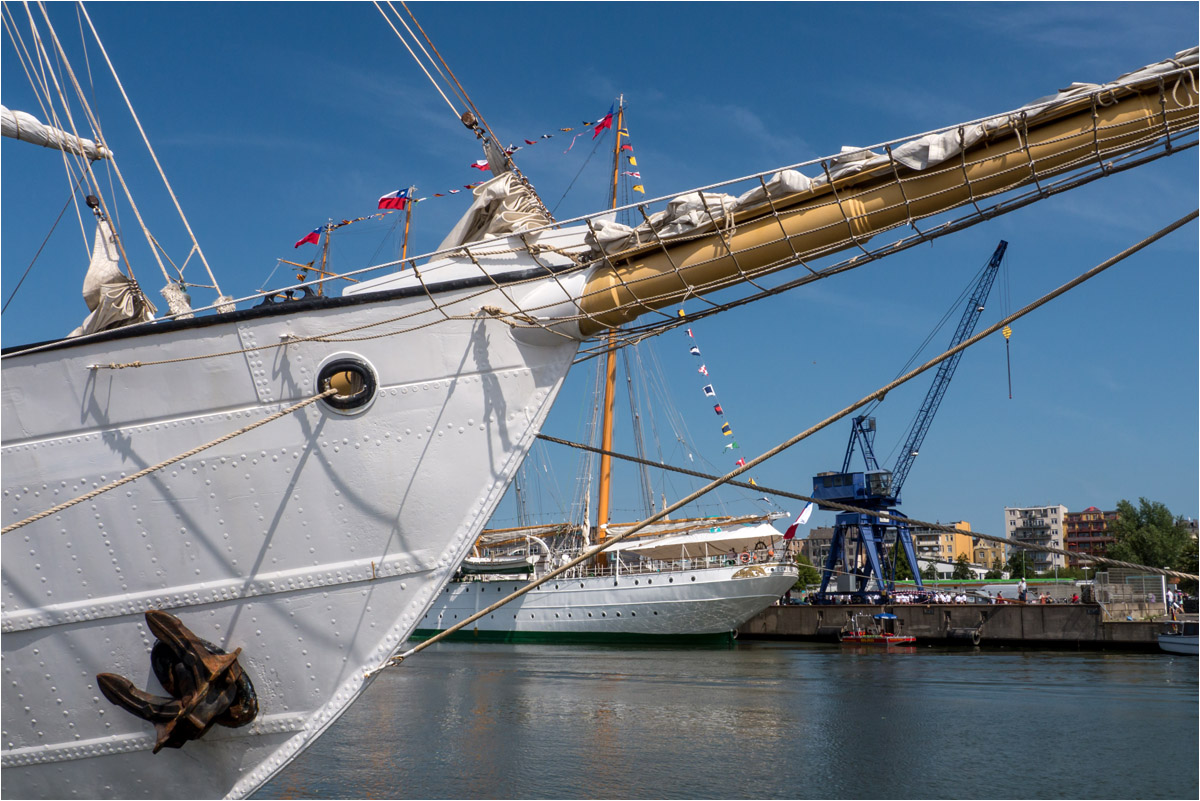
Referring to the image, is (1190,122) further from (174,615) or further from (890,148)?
(174,615)

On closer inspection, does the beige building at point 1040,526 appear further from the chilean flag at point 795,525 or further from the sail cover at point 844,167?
the sail cover at point 844,167

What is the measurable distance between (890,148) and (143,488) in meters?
4.92

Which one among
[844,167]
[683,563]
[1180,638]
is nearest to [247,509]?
[844,167]

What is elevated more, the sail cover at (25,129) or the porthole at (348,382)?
the sail cover at (25,129)

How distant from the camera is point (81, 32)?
8.48 m

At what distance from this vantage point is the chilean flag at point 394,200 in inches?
782

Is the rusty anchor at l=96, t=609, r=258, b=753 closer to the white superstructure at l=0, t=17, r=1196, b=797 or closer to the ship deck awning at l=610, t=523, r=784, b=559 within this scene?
the white superstructure at l=0, t=17, r=1196, b=797

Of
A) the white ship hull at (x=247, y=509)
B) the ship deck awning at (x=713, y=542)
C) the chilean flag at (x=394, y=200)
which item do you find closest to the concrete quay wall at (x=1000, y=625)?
the ship deck awning at (x=713, y=542)

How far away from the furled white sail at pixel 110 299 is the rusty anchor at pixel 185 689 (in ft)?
6.86

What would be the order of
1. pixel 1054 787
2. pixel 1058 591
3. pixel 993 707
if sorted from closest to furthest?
1. pixel 1054 787
2. pixel 993 707
3. pixel 1058 591

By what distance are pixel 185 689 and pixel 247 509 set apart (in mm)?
1156

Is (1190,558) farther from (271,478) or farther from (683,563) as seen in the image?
(271,478)

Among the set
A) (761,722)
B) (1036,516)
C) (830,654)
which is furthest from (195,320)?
(1036,516)

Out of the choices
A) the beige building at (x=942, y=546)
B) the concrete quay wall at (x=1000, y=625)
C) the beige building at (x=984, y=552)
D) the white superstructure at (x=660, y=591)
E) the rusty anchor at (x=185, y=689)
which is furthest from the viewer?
the beige building at (x=984, y=552)
